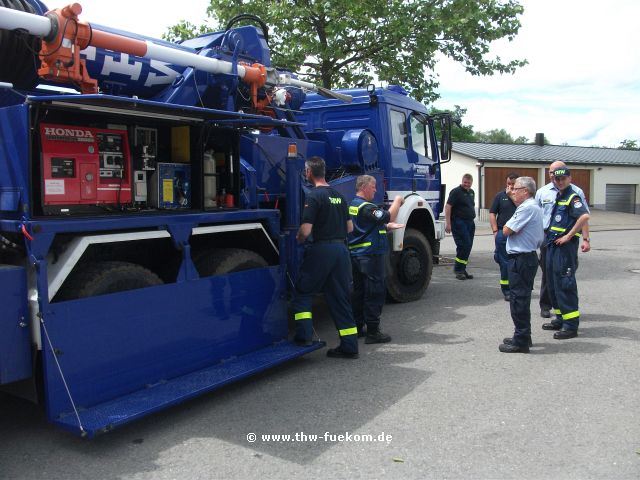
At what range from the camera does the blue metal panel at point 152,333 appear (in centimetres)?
373

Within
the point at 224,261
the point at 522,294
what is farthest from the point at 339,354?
the point at 522,294

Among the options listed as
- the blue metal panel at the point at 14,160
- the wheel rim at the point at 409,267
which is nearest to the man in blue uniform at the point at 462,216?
the wheel rim at the point at 409,267

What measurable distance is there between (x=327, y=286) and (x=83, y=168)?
2.46 m

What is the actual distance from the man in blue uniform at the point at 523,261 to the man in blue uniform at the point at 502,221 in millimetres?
2522

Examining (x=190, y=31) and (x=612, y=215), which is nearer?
(x=190, y=31)

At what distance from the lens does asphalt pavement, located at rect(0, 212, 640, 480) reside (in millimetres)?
3537

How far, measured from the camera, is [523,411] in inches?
172

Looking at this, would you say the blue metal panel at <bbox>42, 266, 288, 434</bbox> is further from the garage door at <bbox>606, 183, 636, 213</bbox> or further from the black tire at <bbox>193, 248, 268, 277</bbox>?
the garage door at <bbox>606, 183, 636, 213</bbox>

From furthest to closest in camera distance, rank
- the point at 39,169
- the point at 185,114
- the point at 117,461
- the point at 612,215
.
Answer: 1. the point at 612,215
2. the point at 185,114
3. the point at 39,169
4. the point at 117,461

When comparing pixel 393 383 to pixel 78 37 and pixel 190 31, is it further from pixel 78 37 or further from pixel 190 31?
pixel 190 31

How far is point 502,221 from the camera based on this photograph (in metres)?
8.87

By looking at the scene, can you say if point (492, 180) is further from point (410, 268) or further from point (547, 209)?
point (547, 209)

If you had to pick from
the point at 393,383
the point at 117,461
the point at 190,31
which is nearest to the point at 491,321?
the point at 393,383

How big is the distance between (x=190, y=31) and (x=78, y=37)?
9.78 metres
